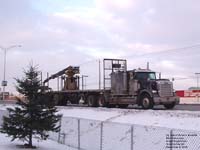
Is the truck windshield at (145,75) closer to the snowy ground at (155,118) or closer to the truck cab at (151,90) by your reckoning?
the truck cab at (151,90)

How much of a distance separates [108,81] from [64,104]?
8.36 metres

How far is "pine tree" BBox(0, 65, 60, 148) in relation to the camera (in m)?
16.8

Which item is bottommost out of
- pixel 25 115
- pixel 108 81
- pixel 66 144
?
pixel 66 144

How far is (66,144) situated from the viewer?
62.8 ft

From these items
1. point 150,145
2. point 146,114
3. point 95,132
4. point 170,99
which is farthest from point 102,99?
point 150,145

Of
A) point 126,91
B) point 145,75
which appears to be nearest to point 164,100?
point 145,75

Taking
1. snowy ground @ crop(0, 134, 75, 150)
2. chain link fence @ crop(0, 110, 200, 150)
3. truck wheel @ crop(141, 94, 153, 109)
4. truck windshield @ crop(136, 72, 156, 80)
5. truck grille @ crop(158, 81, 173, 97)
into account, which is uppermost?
truck windshield @ crop(136, 72, 156, 80)

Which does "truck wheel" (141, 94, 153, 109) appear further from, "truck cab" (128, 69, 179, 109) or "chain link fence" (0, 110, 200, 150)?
"chain link fence" (0, 110, 200, 150)

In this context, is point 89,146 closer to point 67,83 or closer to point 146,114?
point 146,114

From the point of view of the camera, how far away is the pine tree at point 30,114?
55.1ft

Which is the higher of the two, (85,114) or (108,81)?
(108,81)

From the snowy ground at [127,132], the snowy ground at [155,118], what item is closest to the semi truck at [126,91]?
the snowy ground at [155,118]

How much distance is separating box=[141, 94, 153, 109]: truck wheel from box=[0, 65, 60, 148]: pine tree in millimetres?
15082

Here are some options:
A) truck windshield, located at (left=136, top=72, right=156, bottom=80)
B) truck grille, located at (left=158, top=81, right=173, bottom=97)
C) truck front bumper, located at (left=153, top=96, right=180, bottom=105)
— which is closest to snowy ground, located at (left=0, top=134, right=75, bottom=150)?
truck front bumper, located at (left=153, top=96, right=180, bottom=105)
